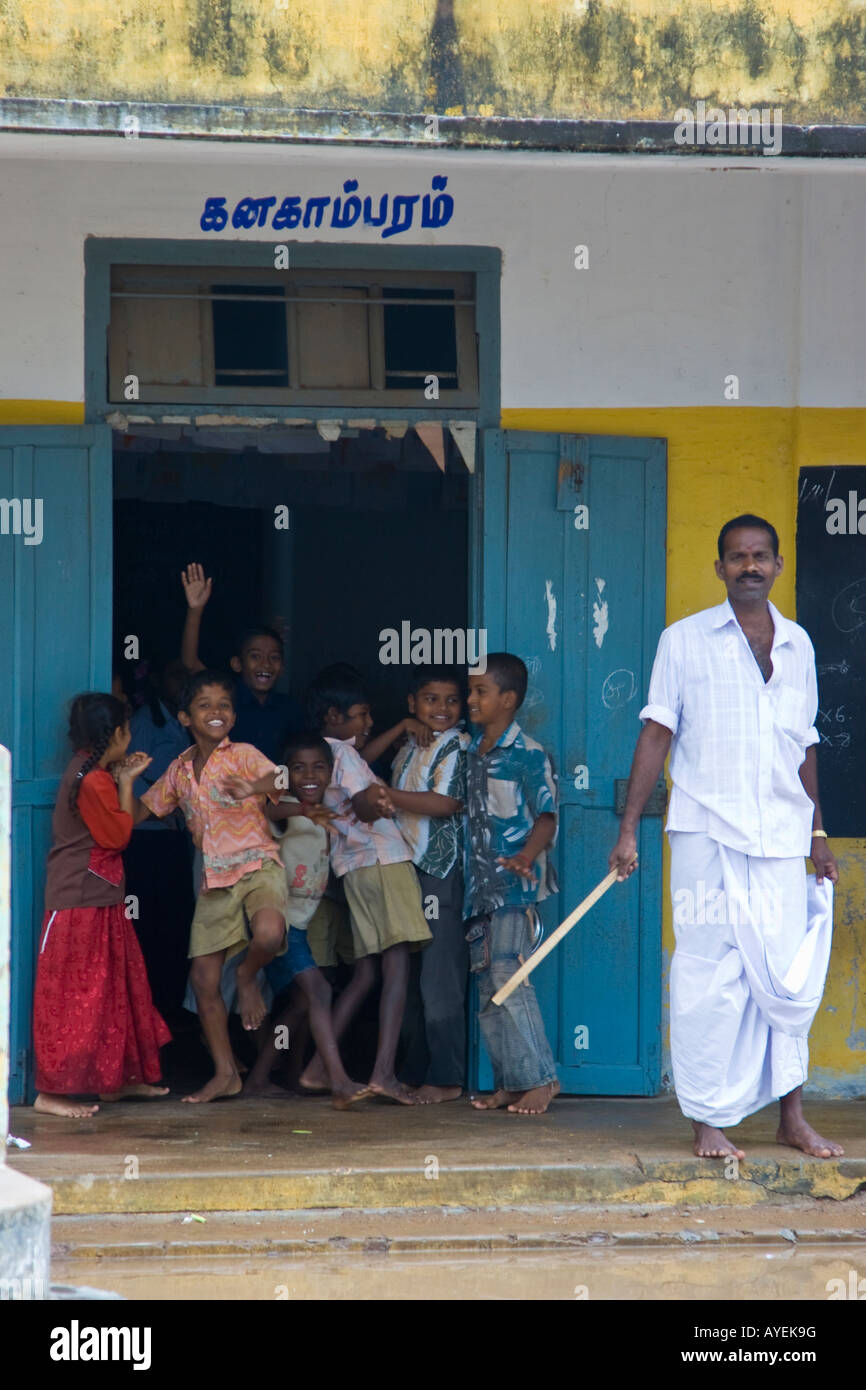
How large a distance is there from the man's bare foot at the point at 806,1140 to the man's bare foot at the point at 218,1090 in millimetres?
1818

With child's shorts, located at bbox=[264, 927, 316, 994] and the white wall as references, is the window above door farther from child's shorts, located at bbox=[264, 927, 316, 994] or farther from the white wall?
child's shorts, located at bbox=[264, 927, 316, 994]

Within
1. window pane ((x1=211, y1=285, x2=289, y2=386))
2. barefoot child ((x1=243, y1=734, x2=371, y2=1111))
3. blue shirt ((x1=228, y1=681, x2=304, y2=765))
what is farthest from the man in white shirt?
blue shirt ((x1=228, y1=681, x2=304, y2=765))

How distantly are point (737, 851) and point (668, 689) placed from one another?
1.75 feet

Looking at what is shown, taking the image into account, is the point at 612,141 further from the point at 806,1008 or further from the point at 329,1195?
the point at 329,1195

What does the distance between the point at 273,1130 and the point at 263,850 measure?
3.11 feet

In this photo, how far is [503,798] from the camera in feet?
19.6

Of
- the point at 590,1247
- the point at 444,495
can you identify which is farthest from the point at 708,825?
the point at 444,495

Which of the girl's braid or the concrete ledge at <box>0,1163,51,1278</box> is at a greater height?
the girl's braid

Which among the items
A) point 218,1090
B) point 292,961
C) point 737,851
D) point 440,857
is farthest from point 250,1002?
point 737,851

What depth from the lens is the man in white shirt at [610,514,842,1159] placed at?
525 centimetres

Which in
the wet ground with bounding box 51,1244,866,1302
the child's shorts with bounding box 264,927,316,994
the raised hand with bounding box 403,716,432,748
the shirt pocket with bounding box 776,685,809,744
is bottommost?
the wet ground with bounding box 51,1244,866,1302

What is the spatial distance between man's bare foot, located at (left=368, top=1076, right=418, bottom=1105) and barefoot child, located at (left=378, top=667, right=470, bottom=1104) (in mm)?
79

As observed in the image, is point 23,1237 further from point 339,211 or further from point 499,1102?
point 339,211

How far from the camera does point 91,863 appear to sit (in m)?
5.80
